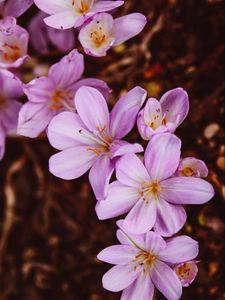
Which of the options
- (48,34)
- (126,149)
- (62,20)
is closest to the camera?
(126,149)

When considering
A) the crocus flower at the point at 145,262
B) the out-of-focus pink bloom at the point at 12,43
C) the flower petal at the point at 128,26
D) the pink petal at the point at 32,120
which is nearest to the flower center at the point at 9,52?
the out-of-focus pink bloom at the point at 12,43

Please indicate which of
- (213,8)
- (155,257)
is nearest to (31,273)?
(155,257)

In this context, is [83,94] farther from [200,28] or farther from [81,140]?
[200,28]

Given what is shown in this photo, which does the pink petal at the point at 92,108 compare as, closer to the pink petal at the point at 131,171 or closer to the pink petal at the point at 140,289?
the pink petal at the point at 131,171

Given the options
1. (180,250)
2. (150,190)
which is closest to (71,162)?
(150,190)

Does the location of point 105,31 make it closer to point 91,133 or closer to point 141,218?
point 91,133

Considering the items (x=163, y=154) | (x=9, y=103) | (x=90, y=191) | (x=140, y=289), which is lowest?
(x=90, y=191)
